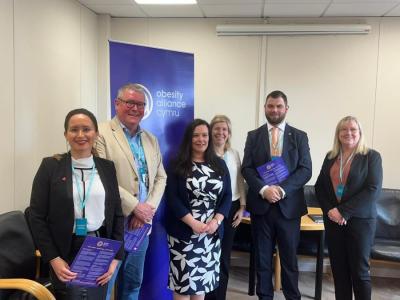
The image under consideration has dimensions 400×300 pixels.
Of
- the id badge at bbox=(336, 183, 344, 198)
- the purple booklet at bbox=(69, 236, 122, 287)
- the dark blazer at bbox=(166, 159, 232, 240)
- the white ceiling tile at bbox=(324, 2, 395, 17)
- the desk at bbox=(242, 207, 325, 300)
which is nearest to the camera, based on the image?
the purple booklet at bbox=(69, 236, 122, 287)

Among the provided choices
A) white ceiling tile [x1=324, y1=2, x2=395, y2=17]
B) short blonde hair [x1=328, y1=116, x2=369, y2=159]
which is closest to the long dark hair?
short blonde hair [x1=328, y1=116, x2=369, y2=159]

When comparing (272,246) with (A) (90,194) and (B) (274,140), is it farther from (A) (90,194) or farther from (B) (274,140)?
(A) (90,194)

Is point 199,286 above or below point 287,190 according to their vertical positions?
below

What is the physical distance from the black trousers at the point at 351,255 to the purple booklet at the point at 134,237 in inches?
52.5

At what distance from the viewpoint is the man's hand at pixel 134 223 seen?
222 cm

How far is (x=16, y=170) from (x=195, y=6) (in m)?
2.31

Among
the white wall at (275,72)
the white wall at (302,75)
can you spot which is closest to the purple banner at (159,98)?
the white wall at (275,72)

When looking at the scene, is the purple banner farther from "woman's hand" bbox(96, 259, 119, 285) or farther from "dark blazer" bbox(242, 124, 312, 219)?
"woman's hand" bbox(96, 259, 119, 285)

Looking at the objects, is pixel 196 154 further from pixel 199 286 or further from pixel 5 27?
pixel 5 27

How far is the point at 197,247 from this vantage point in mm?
2387

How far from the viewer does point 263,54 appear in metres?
4.10

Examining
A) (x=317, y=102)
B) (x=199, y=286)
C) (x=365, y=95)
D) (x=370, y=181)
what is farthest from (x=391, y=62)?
(x=199, y=286)

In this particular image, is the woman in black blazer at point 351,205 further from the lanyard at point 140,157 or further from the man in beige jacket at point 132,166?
the lanyard at point 140,157

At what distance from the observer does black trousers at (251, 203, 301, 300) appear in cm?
270
